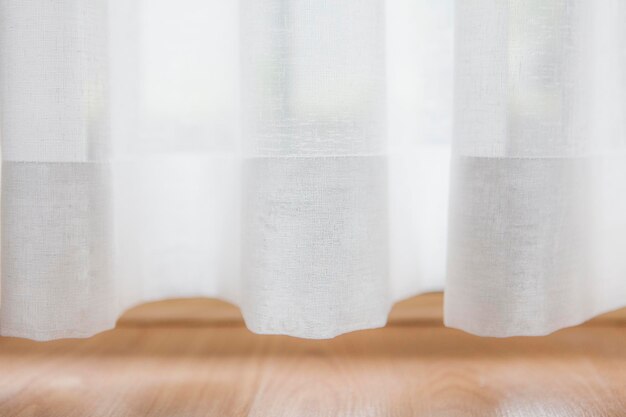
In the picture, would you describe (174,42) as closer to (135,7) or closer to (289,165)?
(135,7)

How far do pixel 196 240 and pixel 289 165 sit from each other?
18 cm

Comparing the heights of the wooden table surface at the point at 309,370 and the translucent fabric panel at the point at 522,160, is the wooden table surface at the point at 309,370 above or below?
below

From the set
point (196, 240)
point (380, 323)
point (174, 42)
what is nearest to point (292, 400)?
point (380, 323)

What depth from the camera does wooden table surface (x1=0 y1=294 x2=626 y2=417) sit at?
54cm

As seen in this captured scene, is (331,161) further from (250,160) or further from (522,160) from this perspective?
(522,160)

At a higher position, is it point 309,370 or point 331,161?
point 331,161

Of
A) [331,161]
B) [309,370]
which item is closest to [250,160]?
[331,161]

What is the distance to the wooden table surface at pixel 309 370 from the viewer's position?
54cm

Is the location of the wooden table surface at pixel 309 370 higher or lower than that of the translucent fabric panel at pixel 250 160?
lower

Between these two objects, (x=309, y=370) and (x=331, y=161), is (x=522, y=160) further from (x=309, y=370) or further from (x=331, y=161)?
(x=309, y=370)

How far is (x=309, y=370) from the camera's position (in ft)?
2.03

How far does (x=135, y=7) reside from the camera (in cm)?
66

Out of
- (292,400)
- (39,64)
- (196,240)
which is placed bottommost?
(292,400)

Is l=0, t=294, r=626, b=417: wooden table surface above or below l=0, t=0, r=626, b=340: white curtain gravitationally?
below
